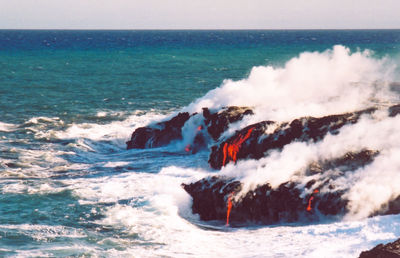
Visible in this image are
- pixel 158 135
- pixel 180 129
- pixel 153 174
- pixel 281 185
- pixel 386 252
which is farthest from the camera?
pixel 180 129

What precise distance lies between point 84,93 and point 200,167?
3131cm

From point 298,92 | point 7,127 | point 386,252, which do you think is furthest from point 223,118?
point 7,127

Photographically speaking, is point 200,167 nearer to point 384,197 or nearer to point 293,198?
point 293,198

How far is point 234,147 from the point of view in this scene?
24.6m

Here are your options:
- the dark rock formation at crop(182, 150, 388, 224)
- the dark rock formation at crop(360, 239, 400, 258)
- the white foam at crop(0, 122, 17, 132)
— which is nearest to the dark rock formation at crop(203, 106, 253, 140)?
the dark rock formation at crop(182, 150, 388, 224)

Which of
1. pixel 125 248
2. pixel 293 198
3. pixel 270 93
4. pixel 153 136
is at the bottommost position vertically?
pixel 125 248

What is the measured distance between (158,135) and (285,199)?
14033 mm

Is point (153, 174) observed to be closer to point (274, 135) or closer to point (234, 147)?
point (234, 147)

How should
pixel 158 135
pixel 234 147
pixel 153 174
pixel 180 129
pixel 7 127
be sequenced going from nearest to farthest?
pixel 234 147 → pixel 153 174 → pixel 158 135 → pixel 180 129 → pixel 7 127

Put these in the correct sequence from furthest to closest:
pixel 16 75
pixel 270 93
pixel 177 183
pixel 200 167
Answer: pixel 16 75 < pixel 270 93 < pixel 200 167 < pixel 177 183

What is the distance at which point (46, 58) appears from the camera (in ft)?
315

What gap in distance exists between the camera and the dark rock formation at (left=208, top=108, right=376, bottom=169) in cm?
2361

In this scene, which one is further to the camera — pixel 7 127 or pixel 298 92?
pixel 7 127

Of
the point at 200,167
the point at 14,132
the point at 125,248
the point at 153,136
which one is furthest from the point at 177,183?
the point at 14,132
